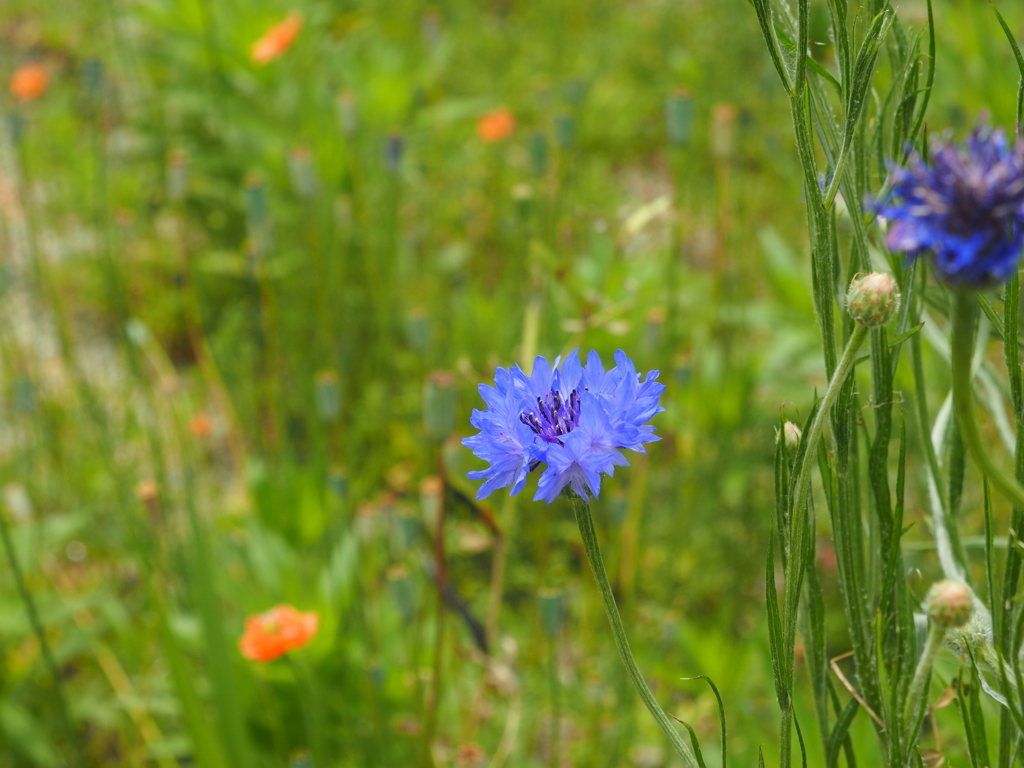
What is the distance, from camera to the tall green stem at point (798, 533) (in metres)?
0.42

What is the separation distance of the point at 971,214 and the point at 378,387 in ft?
5.35

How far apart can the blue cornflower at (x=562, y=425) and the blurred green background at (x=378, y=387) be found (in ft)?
1.49

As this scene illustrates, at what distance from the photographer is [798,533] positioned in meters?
0.46

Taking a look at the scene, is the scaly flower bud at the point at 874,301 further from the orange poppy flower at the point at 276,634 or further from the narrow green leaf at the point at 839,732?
the orange poppy flower at the point at 276,634

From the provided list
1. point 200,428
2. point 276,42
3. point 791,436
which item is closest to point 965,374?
point 791,436

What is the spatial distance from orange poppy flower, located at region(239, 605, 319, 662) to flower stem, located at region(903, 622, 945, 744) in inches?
27.1

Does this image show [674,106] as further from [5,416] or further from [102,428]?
[5,416]

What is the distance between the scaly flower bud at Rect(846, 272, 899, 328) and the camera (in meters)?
0.40

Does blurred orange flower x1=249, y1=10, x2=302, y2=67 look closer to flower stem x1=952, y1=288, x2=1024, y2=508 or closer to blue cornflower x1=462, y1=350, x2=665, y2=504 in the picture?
blue cornflower x1=462, y1=350, x2=665, y2=504

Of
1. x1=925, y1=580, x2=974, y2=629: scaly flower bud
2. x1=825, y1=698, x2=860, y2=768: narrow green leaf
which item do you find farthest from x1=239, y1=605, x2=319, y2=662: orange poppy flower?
x1=925, y1=580, x2=974, y2=629: scaly flower bud

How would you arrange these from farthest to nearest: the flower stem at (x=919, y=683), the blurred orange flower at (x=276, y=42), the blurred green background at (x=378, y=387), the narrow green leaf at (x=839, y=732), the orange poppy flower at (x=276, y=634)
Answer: the blurred orange flower at (x=276, y=42)
the blurred green background at (x=378, y=387)
the orange poppy flower at (x=276, y=634)
the narrow green leaf at (x=839, y=732)
the flower stem at (x=919, y=683)

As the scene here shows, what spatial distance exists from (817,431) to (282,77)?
6.57 feet

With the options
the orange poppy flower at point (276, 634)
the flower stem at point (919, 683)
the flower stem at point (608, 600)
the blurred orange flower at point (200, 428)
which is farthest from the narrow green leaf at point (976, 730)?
the blurred orange flower at point (200, 428)

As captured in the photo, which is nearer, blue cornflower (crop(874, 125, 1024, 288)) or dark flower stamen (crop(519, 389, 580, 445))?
blue cornflower (crop(874, 125, 1024, 288))
